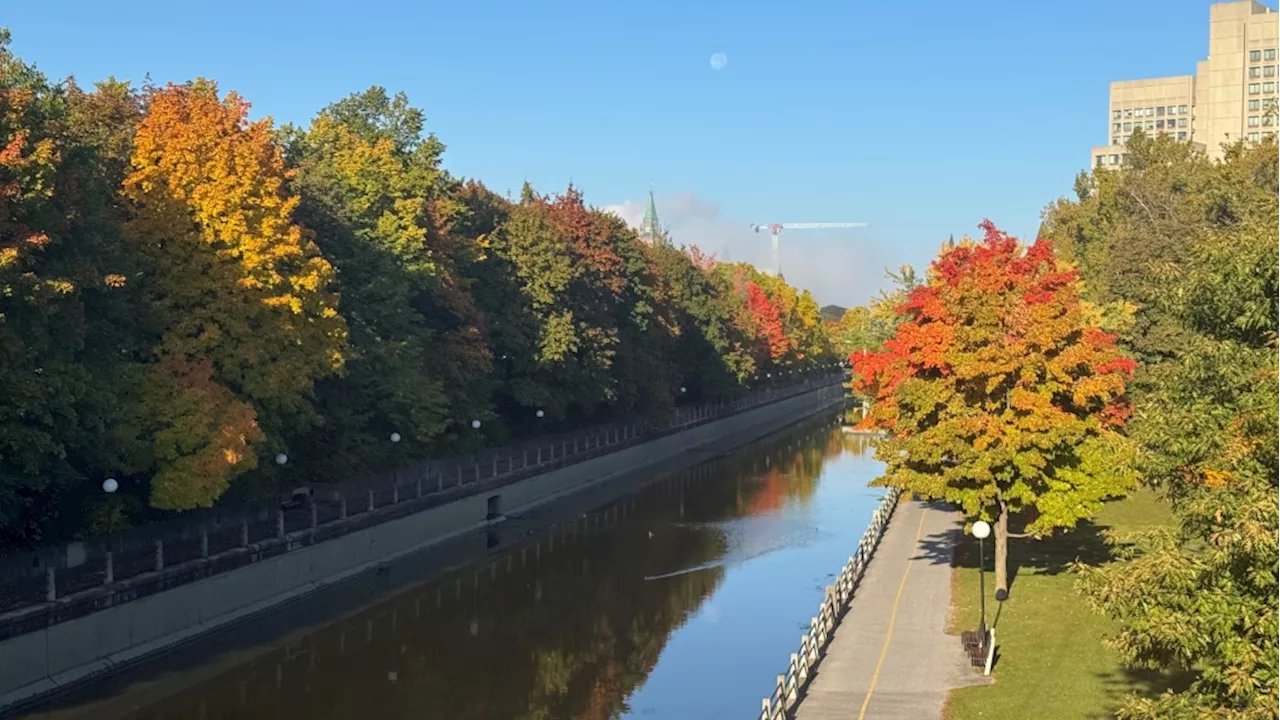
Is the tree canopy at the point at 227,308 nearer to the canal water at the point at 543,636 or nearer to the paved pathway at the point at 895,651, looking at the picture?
the canal water at the point at 543,636

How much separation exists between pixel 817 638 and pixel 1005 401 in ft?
29.6

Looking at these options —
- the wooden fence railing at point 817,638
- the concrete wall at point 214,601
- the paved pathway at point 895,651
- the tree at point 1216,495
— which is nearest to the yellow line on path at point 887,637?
the paved pathway at point 895,651

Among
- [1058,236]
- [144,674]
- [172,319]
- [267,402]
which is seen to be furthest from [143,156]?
[1058,236]

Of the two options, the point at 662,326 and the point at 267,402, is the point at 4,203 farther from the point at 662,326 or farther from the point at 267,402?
the point at 662,326

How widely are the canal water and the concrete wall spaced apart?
0.70 metres

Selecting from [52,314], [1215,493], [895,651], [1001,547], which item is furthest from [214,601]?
[1215,493]

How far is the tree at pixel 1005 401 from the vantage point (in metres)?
32.1

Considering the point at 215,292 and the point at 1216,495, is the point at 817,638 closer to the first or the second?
the point at 1216,495

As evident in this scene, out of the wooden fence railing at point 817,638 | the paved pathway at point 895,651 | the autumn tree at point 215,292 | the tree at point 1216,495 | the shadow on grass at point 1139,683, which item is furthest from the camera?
the autumn tree at point 215,292

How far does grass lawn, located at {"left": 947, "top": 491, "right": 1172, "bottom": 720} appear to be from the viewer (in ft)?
79.7

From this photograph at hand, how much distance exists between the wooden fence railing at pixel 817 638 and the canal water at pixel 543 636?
2.24 metres

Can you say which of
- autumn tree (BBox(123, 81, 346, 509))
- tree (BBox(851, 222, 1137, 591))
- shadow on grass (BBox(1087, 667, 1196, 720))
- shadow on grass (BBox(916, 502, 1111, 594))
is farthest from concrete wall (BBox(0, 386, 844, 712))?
shadow on grass (BBox(1087, 667, 1196, 720))

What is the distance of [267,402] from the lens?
126 ft

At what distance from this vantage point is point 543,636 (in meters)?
36.7
